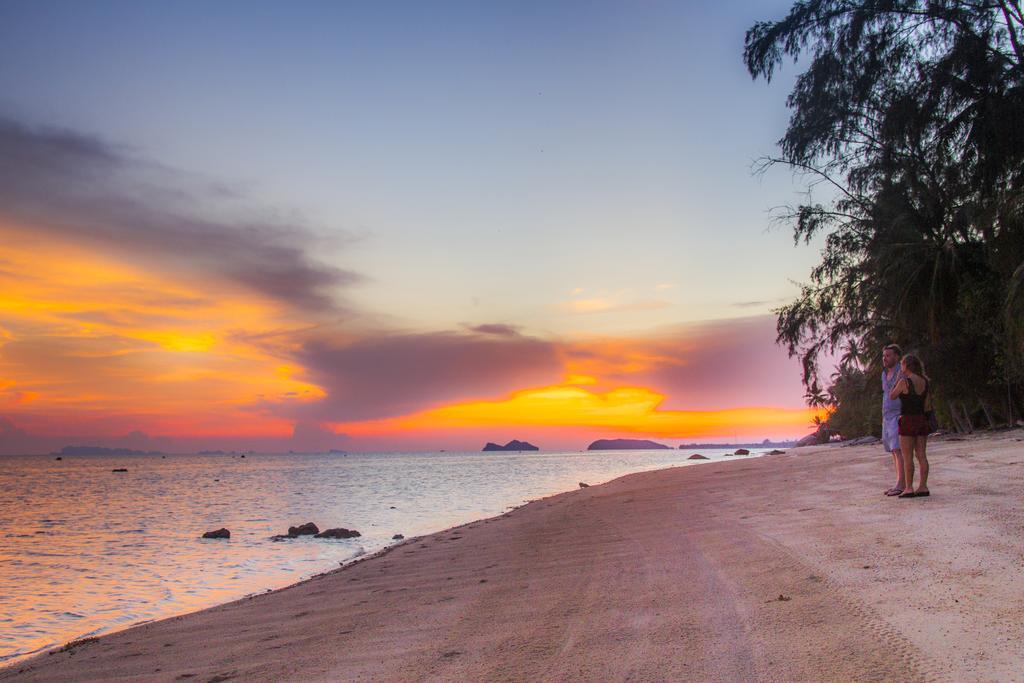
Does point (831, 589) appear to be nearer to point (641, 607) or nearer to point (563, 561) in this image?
point (641, 607)

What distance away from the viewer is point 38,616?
31.0 ft

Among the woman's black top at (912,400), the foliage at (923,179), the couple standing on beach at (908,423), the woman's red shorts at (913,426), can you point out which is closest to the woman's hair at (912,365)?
the couple standing on beach at (908,423)

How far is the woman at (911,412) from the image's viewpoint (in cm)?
865

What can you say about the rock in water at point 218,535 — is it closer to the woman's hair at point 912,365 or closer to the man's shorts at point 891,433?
the man's shorts at point 891,433

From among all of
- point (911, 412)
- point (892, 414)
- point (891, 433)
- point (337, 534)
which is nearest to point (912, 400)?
point (911, 412)

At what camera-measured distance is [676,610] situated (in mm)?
4977

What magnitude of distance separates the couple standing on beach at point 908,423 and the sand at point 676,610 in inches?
15.6

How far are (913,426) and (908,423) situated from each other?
0.07 metres

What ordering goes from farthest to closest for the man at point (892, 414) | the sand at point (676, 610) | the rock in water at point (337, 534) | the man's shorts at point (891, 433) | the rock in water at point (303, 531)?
the rock in water at point (303, 531), the rock in water at point (337, 534), the man's shorts at point (891, 433), the man at point (892, 414), the sand at point (676, 610)

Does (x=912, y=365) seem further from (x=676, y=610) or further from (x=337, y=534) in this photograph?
(x=337, y=534)

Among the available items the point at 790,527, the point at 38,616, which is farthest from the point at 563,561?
the point at 38,616

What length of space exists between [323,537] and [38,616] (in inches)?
288

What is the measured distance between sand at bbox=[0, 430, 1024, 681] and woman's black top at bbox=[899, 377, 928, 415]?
1.11m

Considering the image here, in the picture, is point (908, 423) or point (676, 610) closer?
point (676, 610)
